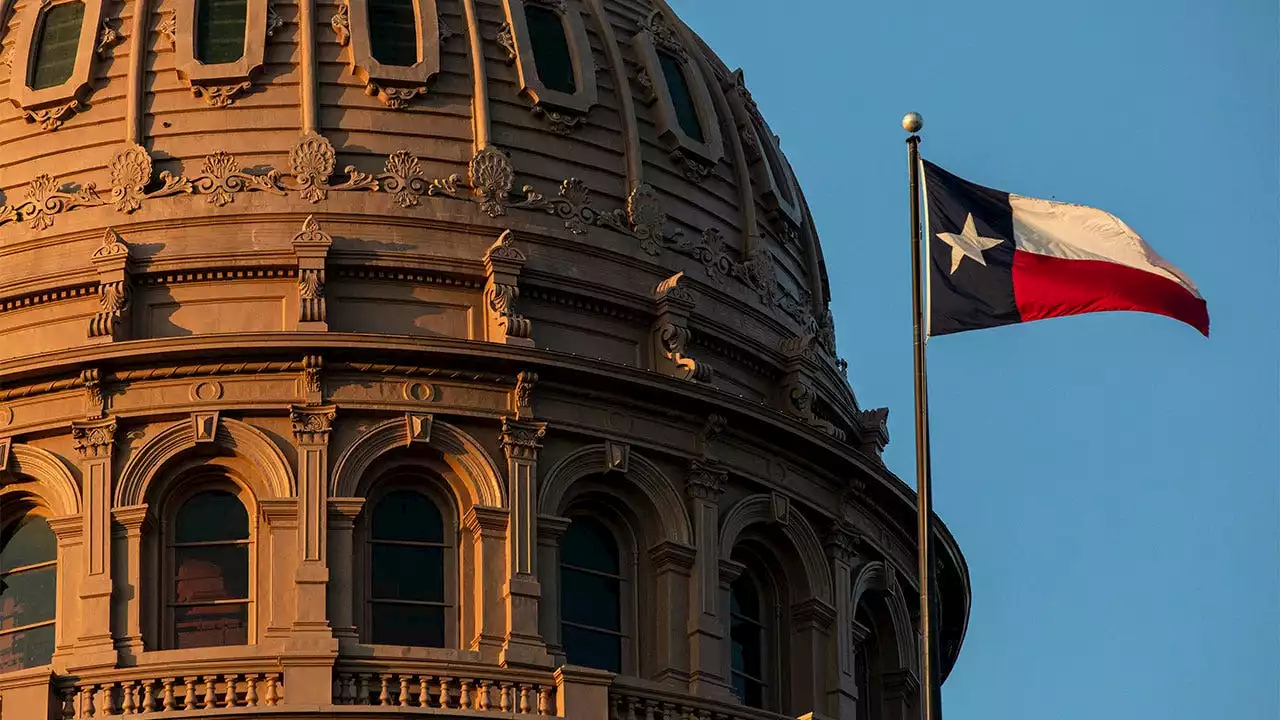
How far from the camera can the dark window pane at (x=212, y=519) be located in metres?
63.1

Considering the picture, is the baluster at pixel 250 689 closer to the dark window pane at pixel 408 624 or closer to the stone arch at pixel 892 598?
the dark window pane at pixel 408 624

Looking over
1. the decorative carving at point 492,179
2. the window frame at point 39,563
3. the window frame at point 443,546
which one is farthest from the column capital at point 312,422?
the decorative carving at point 492,179

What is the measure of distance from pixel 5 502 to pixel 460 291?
301 inches

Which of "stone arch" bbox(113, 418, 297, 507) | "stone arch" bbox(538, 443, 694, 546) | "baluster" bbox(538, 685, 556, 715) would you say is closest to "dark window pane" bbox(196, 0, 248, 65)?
"stone arch" bbox(113, 418, 297, 507)

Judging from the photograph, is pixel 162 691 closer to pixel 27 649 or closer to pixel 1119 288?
pixel 27 649

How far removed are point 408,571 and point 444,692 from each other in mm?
4015

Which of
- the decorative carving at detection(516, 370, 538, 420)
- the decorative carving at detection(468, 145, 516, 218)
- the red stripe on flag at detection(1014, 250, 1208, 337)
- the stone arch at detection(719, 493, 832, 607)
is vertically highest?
the decorative carving at detection(468, 145, 516, 218)

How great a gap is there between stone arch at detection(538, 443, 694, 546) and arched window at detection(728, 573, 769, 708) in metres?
1.58

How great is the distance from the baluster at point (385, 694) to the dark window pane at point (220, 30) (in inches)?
493

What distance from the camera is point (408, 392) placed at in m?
63.4

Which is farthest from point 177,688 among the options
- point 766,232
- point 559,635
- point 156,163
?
A: point 766,232

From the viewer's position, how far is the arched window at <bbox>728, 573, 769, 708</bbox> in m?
65.6

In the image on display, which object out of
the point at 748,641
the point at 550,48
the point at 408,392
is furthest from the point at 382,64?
the point at 748,641

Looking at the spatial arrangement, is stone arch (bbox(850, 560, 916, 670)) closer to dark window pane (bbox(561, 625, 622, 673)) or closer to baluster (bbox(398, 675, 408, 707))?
dark window pane (bbox(561, 625, 622, 673))
